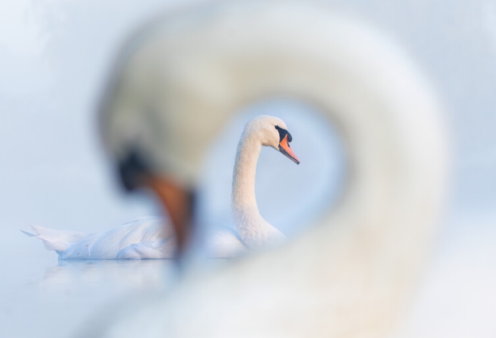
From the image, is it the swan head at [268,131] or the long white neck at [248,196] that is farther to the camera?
the long white neck at [248,196]

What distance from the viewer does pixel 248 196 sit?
477cm

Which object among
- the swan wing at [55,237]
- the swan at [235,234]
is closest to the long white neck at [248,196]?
the swan at [235,234]

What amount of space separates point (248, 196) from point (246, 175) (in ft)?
1.03

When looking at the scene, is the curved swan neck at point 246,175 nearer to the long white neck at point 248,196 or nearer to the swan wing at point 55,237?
the long white neck at point 248,196

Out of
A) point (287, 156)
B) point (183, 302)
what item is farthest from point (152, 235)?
point (183, 302)

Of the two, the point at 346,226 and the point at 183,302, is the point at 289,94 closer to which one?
the point at 346,226

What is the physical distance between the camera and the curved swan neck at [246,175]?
423 centimetres

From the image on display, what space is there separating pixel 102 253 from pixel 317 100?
5.75 metres

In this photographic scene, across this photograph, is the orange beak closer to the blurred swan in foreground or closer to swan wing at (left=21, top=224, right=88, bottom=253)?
the blurred swan in foreground

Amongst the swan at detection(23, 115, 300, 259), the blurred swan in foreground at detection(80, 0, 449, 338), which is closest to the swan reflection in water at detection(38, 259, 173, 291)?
the swan at detection(23, 115, 300, 259)

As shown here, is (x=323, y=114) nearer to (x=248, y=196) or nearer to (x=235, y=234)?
(x=248, y=196)

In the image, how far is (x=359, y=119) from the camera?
1.33m

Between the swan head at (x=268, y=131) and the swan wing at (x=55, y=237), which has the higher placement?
the swan wing at (x=55, y=237)

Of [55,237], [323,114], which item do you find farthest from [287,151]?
[55,237]
